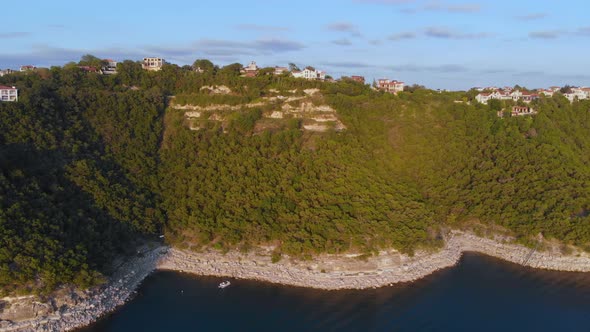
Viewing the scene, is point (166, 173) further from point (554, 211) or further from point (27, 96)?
point (554, 211)

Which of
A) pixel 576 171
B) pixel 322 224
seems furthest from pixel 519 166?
pixel 322 224

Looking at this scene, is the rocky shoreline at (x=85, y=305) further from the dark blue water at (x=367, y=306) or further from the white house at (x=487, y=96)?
the white house at (x=487, y=96)

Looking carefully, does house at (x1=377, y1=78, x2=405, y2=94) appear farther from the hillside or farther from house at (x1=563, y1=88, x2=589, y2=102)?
house at (x1=563, y1=88, x2=589, y2=102)

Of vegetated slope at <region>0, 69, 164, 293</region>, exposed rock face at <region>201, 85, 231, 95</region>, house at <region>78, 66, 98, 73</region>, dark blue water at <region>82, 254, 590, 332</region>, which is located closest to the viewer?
vegetated slope at <region>0, 69, 164, 293</region>

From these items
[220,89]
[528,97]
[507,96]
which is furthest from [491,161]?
[220,89]

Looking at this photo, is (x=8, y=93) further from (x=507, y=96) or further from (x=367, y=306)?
(x=507, y=96)

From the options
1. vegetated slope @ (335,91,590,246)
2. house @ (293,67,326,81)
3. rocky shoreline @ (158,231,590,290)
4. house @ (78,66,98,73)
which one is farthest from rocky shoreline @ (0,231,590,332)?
house @ (293,67,326,81)

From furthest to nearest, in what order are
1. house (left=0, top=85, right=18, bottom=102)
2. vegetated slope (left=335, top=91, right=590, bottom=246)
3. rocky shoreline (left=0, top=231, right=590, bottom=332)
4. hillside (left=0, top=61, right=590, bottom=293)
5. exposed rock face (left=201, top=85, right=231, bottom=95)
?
exposed rock face (left=201, top=85, right=231, bottom=95) < house (left=0, top=85, right=18, bottom=102) < vegetated slope (left=335, top=91, right=590, bottom=246) < hillside (left=0, top=61, right=590, bottom=293) < rocky shoreline (left=0, top=231, right=590, bottom=332)
